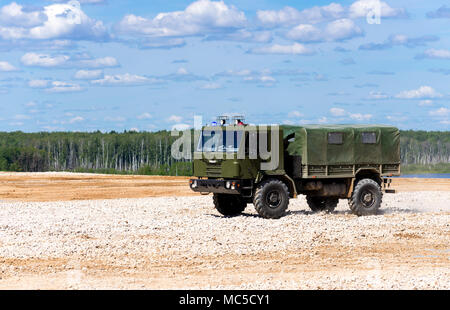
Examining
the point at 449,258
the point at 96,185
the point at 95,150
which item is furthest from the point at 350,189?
the point at 95,150

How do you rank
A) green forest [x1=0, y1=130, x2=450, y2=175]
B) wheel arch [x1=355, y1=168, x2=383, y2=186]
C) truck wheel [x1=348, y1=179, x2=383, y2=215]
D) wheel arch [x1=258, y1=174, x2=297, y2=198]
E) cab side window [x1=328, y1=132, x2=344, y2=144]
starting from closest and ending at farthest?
wheel arch [x1=258, y1=174, x2=297, y2=198]
cab side window [x1=328, y1=132, x2=344, y2=144]
truck wheel [x1=348, y1=179, x2=383, y2=215]
wheel arch [x1=355, y1=168, x2=383, y2=186]
green forest [x1=0, y1=130, x2=450, y2=175]

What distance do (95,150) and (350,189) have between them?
363 feet

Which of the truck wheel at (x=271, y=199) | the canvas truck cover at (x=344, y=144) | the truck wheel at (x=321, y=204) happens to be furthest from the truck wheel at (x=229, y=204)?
the truck wheel at (x=321, y=204)

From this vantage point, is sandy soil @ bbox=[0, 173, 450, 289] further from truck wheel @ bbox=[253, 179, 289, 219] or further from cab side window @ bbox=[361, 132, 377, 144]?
cab side window @ bbox=[361, 132, 377, 144]

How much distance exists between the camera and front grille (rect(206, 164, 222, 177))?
2103cm

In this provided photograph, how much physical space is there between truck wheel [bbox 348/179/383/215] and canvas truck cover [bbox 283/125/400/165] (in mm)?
749

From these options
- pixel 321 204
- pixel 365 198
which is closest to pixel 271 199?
pixel 365 198

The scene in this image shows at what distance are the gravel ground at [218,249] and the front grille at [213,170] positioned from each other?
136 centimetres

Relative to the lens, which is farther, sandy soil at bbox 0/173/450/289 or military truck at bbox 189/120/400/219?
military truck at bbox 189/120/400/219

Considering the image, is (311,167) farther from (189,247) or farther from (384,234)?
(189,247)

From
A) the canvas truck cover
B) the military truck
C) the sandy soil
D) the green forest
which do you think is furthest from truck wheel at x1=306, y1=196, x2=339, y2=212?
the green forest

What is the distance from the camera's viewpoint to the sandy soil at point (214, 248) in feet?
40.9

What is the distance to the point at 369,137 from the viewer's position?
22953mm
